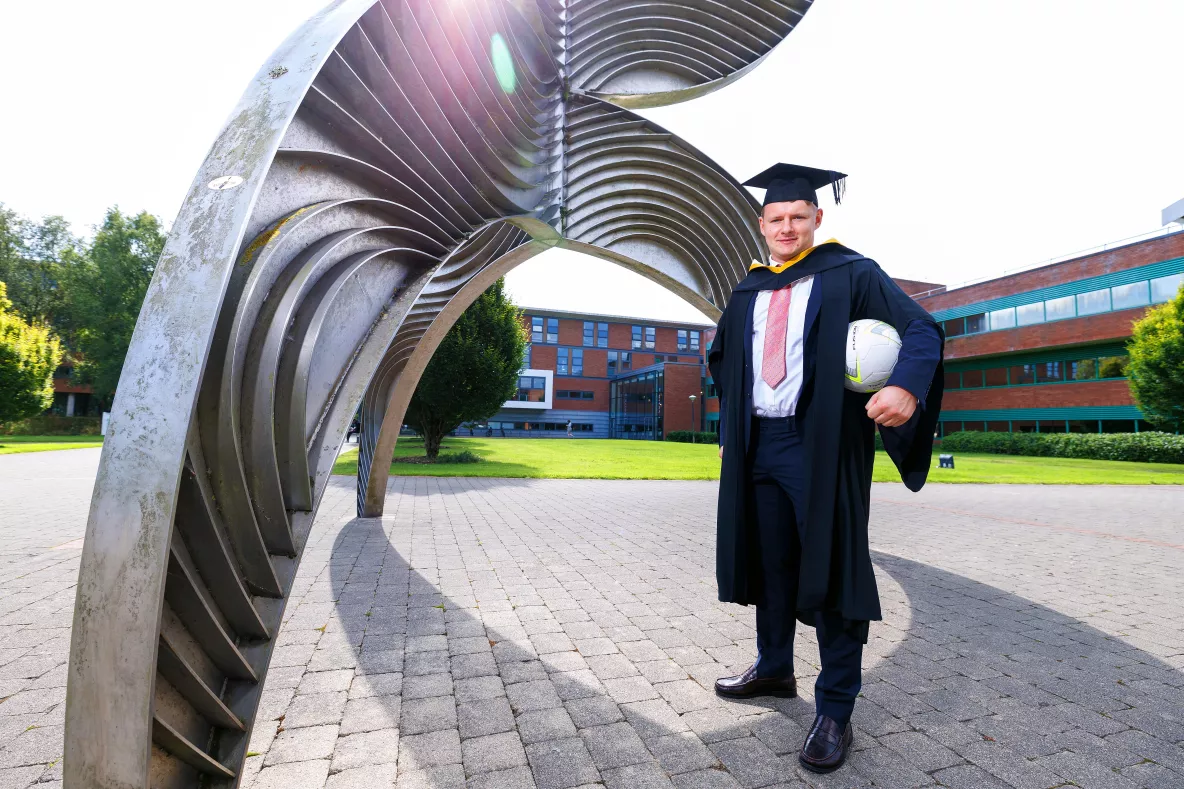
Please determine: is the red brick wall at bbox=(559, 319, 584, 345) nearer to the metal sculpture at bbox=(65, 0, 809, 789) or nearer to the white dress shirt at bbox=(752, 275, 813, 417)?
the metal sculpture at bbox=(65, 0, 809, 789)

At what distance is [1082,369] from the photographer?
29.0m

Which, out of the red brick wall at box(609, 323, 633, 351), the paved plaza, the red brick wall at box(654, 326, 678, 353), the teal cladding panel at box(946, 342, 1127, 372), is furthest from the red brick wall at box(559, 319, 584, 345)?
the paved plaza

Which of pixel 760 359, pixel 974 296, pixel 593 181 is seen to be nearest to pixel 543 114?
pixel 593 181

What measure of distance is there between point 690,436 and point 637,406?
947cm

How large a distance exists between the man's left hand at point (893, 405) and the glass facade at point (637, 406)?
153 feet

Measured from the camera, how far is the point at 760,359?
2.73m

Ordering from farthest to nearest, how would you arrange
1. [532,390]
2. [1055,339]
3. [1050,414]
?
1. [532,390]
2. [1050,414]
3. [1055,339]

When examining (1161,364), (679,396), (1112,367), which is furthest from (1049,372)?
(679,396)

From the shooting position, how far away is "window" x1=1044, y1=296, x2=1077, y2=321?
29125mm

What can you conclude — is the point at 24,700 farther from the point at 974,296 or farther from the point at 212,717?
the point at 974,296

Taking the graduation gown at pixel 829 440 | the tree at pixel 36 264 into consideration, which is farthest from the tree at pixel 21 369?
the graduation gown at pixel 829 440

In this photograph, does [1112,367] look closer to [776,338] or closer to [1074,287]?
[1074,287]

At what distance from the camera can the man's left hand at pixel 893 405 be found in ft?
7.39

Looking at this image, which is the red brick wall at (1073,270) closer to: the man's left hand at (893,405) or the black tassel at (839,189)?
the black tassel at (839,189)
